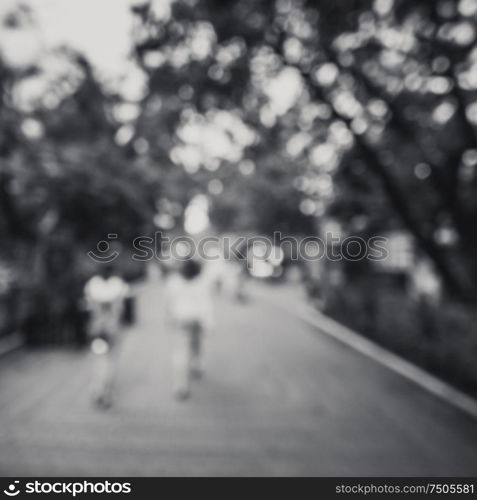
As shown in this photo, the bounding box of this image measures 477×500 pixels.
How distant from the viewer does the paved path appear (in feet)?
11.2

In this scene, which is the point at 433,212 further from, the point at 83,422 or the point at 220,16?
the point at 83,422

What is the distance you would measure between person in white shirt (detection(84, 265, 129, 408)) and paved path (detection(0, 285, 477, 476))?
0.35 meters

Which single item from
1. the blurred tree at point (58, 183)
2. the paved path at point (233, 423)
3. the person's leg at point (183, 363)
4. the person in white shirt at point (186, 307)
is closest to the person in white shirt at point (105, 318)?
the paved path at point (233, 423)

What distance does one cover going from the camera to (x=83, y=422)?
4160 millimetres

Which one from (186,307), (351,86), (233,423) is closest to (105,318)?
(186,307)

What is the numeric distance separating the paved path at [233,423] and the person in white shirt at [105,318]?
1.16 feet

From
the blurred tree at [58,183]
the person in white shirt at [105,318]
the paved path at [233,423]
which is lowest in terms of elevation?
the paved path at [233,423]

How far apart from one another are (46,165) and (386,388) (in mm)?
7676

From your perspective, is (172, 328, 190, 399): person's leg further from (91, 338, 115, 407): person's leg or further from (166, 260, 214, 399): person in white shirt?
(91, 338, 115, 407): person's leg

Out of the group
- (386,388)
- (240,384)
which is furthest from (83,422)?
(386,388)

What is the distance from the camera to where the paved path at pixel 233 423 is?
3404 mm

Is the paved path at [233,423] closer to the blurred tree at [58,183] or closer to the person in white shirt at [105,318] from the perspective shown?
the person in white shirt at [105,318]

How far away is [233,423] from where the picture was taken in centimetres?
427

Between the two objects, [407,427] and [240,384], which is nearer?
[407,427]
